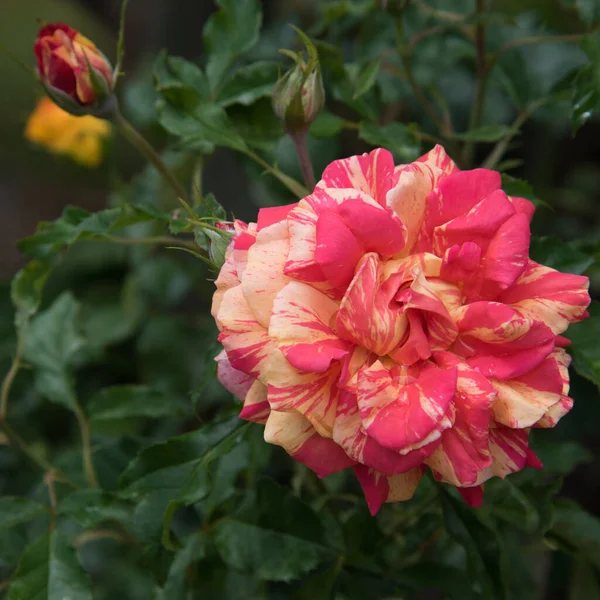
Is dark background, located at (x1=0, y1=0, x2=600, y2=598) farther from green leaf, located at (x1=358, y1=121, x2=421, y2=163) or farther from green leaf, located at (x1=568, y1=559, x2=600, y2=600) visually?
green leaf, located at (x1=568, y1=559, x2=600, y2=600)

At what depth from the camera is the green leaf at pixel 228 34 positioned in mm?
608

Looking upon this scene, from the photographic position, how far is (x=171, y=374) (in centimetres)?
93

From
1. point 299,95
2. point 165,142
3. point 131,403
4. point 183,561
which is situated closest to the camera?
point 299,95

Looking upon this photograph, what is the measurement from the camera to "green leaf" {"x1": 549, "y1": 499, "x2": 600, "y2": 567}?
0.57 meters

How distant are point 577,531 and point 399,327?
0.32 m

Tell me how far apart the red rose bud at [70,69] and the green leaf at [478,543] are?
0.40 m

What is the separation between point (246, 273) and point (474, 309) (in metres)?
0.13

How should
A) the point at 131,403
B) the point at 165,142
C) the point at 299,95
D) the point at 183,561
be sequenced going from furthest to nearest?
the point at 165,142
the point at 131,403
the point at 183,561
the point at 299,95

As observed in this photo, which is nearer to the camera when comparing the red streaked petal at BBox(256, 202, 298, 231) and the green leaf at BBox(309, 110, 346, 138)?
the red streaked petal at BBox(256, 202, 298, 231)

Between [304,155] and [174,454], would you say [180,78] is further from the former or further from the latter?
[174,454]

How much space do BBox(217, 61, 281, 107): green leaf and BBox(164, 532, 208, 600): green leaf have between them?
379 millimetres

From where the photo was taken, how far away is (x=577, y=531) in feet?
1.88

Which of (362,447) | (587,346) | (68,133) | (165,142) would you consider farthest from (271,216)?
(68,133)

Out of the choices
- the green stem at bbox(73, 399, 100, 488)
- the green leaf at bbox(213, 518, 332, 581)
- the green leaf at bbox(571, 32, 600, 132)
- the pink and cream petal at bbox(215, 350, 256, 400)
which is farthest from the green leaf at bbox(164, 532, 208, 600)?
the green leaf at bbox(571, 32, 600, 132)
